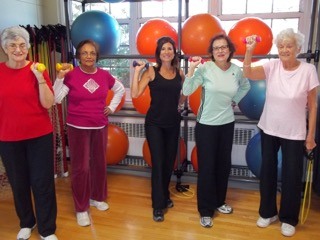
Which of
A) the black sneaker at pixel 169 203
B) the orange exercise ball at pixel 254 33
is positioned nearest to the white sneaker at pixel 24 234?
the black sneaker at pixel 169 203

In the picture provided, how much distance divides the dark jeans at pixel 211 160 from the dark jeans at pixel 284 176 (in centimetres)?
26

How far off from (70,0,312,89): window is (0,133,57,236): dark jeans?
139cm

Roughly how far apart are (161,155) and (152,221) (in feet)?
1.77

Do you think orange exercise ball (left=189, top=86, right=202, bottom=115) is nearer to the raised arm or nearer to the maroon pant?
the raised arm

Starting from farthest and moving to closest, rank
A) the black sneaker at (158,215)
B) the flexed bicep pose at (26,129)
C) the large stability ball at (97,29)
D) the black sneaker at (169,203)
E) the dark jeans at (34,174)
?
the large stability ball at (97,29) < the black sneaker at (169,203) < the black sneaker at (158,215) < the dark jeans at (34,174) < the flexed bicep pose at (26,129)

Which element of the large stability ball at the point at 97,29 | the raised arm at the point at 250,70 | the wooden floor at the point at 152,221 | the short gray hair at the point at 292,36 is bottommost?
the wooden floor at the point at 152,221

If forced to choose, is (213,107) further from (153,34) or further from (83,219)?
(83,219)

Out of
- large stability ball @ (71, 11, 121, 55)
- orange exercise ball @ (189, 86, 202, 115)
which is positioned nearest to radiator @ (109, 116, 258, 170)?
orange exercise ball @ (189, 86, 202, 115)

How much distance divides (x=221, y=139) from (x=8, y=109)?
143 cm

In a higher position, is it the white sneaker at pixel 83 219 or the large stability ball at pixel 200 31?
the large stability ball at pixel 200 31

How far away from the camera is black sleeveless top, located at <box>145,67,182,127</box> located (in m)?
2.33

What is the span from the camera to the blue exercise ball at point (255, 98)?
104 inches

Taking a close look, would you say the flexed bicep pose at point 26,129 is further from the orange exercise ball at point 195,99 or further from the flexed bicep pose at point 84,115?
the orange exercise ball at point 195,99

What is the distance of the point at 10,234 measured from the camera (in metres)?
2.34
